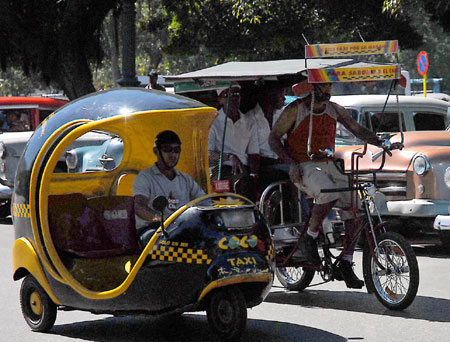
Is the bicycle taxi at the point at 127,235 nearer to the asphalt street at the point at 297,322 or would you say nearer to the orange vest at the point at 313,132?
the asphalt street at the point at 297,322

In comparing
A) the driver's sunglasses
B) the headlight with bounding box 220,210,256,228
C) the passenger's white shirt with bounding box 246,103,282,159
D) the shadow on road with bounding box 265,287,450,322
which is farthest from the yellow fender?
the passenger's white shirt with bounding box 246,103,282,159

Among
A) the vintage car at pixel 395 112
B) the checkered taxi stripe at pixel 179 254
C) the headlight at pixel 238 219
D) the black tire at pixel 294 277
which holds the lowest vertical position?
the black tire at pixel 294 277

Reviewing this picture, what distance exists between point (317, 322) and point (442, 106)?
736 cm

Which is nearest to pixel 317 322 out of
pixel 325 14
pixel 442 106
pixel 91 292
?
pixel 91 292

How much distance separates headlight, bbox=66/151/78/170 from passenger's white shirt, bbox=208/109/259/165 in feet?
13.8

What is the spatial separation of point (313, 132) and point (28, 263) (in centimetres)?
255

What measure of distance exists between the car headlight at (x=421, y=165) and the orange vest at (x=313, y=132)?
2789mm

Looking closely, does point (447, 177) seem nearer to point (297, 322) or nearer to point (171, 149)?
point (297, 322)

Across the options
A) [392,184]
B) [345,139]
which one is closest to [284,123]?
[392,184]

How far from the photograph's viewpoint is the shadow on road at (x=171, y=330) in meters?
6.79

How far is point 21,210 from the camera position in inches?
281

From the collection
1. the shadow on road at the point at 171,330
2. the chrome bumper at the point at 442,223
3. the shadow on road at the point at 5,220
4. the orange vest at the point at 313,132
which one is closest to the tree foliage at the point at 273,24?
the shadow on road at the point at 5,220

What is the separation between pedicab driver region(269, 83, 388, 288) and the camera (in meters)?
8.05

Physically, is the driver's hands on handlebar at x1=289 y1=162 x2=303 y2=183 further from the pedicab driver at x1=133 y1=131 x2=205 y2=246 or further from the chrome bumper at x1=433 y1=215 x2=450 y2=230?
the chrome bumper at x1=433 y1=215 x2=450 y2=230
